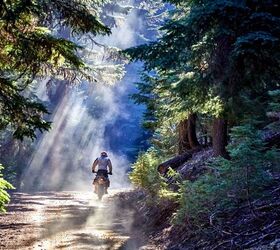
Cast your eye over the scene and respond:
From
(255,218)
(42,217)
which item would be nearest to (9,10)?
(255,218)

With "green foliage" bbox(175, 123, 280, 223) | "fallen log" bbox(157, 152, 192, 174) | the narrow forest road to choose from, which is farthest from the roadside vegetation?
"fallen log" bbox(157, 152, 192, 174)

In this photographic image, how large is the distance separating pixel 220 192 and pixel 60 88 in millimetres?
35135

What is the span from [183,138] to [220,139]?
7.51 meters

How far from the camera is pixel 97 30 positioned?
26.4 feet

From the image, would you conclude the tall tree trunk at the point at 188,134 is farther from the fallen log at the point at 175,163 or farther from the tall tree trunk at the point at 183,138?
the fallen log at the point at 175,163

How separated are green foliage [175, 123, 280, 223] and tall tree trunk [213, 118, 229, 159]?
13.1ft

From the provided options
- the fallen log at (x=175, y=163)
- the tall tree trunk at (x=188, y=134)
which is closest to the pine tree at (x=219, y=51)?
the fallen log at (x=175, y=163)

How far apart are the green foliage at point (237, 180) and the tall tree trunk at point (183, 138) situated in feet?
36.1

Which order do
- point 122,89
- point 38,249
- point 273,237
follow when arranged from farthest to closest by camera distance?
point 122,89, point 38,249, point 273,237

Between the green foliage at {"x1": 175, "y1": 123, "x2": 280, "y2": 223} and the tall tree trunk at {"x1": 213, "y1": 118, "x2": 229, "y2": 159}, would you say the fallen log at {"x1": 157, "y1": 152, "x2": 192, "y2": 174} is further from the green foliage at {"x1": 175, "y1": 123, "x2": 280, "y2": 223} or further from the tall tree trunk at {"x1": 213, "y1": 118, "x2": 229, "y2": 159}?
the green foliage at {"x1": 175, "y1": 123, "x2": 280, "y2": 223}

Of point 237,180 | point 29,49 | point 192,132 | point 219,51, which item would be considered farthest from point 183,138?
point 237,180

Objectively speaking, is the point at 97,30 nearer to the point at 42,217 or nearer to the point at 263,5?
the point at 263,5

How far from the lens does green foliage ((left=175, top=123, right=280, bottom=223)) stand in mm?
5699

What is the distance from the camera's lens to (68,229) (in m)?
9.50
